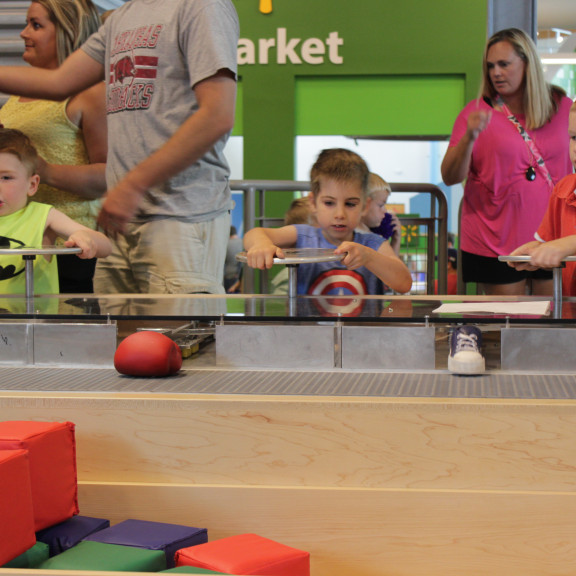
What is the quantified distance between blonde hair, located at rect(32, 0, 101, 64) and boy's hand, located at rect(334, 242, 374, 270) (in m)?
1.31

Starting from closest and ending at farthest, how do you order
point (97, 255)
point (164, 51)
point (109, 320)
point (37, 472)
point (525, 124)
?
point (37, 472) < point (109, 320) < point (97, 255) < point (164, 51) < point (525, 124)

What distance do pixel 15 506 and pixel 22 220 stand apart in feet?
4.68

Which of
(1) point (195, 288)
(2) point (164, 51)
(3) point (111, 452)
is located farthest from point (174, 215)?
(3) point (111, 452)

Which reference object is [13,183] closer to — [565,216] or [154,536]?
[154,536]

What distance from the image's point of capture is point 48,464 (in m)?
1.08

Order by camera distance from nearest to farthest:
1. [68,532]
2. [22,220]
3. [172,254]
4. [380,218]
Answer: [68,532]
[172,254]
[22,220]
[380,218]

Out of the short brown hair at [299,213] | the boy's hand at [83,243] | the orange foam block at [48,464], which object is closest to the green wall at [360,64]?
the short brown hair at [299,213]

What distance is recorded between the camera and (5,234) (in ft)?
7.34

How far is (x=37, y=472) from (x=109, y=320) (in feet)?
1.50

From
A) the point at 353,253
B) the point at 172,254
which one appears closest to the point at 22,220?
the point at 172,254

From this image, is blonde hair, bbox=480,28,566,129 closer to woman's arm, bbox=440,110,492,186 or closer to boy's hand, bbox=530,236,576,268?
woman's arm, bbox=440,110,492,186

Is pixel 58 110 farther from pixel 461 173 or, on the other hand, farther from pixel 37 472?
pixel 37 472

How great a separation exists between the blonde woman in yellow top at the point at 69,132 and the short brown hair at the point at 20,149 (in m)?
0.08

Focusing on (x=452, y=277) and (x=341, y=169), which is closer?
(x=341, y=169)
